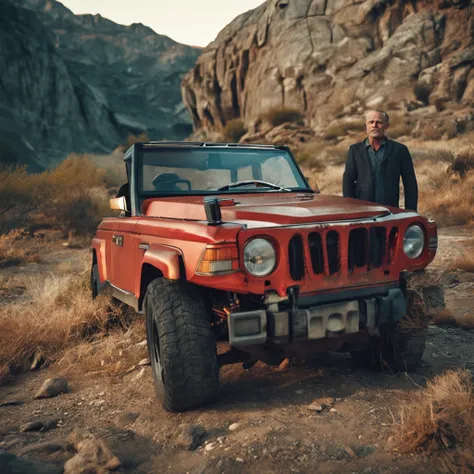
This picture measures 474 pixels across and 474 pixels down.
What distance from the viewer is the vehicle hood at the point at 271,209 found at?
290 centimetres

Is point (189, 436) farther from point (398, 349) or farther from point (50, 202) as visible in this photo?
point (50, 202)

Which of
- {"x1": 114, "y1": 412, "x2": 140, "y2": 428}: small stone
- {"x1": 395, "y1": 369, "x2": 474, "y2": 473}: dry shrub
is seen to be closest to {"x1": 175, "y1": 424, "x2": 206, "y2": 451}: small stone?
{"x1": 114, "y1": 412, "x2": 140, "y2": 428}: small stone

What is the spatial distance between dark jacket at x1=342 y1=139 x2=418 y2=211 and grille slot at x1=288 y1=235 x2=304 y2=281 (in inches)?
82.5

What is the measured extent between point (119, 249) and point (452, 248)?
21.1 feet

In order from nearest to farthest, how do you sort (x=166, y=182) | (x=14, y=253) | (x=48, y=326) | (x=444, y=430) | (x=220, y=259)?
(x=444, y=430)
(x=220, y=259)
(x=166, y=182)
(x=48, y=326)
(x=14, y=253)

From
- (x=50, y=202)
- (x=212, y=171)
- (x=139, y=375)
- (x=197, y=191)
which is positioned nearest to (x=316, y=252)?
(x=197, y=191)

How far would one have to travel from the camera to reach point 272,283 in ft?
8.97

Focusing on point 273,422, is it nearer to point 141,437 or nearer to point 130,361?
point 141,437

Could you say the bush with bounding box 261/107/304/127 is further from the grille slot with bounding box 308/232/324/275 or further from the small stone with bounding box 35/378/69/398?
the grille slot with bounding box 308/232/324/275

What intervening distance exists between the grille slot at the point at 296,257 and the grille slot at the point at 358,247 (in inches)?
13.5

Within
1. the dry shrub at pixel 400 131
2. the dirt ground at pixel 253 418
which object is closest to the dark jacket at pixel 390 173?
the dirt ground at pixel 253 418

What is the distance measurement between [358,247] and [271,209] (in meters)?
0.59

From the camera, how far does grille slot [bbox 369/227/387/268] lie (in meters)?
3.01

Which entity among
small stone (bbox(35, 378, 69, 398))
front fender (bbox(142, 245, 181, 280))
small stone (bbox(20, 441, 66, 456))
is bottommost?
small stone (bbox(35, 378, 69, 398))
